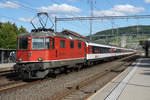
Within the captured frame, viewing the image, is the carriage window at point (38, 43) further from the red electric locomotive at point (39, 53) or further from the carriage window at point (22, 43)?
the carriage window at point (22, 43)

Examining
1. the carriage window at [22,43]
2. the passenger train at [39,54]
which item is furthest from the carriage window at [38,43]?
the carriage window at [22,43]

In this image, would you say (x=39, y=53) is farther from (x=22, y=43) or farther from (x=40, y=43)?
(x=22, y=43)

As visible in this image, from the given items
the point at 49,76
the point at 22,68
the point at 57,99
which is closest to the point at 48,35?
the point at 22,68

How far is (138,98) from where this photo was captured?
7.89 m

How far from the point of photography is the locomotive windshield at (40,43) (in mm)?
13031

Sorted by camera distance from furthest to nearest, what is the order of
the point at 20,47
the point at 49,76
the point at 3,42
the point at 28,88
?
the point at 3,42 < the point at 49,76 < the point at 20,47 < the point at 28,88

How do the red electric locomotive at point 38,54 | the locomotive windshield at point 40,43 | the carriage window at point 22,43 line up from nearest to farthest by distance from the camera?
the red electric locomotive at point 38,54
the locomotive windshield at point 40,43
the carriage window at point 22,43

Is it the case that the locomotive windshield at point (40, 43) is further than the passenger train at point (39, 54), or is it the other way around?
the locomotive windshield at point (40, 43)

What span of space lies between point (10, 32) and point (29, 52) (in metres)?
37.4

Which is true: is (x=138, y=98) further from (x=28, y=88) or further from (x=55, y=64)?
(x=55, y=64)

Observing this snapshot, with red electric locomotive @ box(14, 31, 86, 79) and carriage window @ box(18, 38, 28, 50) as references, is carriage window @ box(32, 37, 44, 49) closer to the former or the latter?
red electric locomotive @ box(14, 31, 86, 79)

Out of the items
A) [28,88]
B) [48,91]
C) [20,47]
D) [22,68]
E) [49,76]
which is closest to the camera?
[48,91]

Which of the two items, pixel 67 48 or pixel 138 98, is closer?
pixel 138 98

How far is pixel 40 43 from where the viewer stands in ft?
43.0
